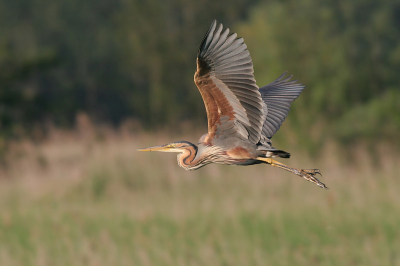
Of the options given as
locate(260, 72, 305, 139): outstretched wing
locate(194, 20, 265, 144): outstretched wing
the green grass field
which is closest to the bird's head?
locate(194, 20, 265, 144): outstretched wing

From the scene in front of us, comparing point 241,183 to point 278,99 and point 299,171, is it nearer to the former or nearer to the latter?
point 278,99

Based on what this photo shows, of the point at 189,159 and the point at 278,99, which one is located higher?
the point at 278,99

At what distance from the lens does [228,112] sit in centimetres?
186

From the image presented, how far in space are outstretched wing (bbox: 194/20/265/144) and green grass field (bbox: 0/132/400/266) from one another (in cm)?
737

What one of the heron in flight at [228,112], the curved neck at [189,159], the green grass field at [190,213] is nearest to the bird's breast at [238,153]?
the heron in flight at [228,112]

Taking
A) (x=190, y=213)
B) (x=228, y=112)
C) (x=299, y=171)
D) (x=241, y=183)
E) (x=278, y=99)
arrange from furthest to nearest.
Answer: (x=241, y=183), (x=190, y=213), (x=278, y=99), (x=228, y=112), (x=299, y=171)

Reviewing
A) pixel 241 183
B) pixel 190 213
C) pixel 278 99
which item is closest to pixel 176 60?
pixel 241 183

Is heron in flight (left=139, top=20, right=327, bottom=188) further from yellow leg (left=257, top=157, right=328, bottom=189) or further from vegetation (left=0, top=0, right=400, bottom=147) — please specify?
vegetation (left=0, top=0, right=400, bottom=147)

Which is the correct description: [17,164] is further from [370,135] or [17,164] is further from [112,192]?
[370,135]

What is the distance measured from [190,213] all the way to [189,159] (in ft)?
29.9

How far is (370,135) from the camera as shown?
1346 centimetres

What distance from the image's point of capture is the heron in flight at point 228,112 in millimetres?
1777

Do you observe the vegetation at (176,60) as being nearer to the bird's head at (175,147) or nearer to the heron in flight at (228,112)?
the heron in flight at (228,112)

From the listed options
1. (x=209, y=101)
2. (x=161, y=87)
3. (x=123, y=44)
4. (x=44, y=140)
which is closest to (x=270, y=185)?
→ (x=44, y=140)
